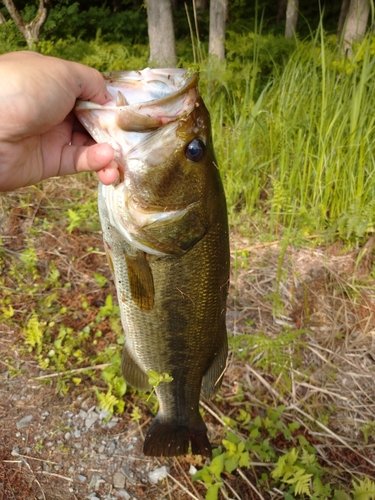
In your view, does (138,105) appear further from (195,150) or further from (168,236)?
(168,236)

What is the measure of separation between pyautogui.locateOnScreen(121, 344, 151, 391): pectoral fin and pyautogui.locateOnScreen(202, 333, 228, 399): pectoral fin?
0.29m

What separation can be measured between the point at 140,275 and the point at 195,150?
503mm

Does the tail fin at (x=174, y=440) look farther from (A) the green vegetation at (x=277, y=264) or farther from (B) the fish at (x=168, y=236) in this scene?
(A) the green vegetation at (x=277, y=264)

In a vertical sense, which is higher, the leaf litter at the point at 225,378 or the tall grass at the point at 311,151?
the tall grass at the point at 311,151

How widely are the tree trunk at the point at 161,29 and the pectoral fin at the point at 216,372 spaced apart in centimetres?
493

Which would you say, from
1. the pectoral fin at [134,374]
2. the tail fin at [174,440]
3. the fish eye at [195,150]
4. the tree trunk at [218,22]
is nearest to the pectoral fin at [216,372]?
the tail fin at [174,440]

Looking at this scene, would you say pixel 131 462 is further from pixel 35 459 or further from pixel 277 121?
pixel 277 121

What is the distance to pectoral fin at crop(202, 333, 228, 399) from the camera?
180 cm

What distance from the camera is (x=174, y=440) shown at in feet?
6.02

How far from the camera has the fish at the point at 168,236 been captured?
1.27 metres

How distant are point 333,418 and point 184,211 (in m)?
1.80

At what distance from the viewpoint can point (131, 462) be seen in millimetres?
2184

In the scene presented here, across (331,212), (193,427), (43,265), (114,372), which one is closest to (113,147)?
(193,427)

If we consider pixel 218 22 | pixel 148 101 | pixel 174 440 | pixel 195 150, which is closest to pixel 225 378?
pixel 174 440
